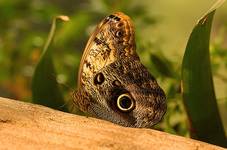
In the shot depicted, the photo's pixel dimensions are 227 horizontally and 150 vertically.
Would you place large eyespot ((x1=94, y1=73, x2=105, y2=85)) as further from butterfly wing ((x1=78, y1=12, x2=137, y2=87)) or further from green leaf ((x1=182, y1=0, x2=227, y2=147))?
green leaf ((x1=182, y1=0, x2=227, y2=147))

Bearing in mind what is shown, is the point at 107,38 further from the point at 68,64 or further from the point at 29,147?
the point at 68,64

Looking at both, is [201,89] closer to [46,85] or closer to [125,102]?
[125,102]

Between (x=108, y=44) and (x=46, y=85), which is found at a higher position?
(x=108, y=44)

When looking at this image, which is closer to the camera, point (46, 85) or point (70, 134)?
point (70, 134)

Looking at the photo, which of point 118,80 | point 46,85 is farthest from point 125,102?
point 46,85

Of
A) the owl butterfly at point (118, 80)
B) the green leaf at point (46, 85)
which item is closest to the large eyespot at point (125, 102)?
the owl butterfly at point (118, 80)
